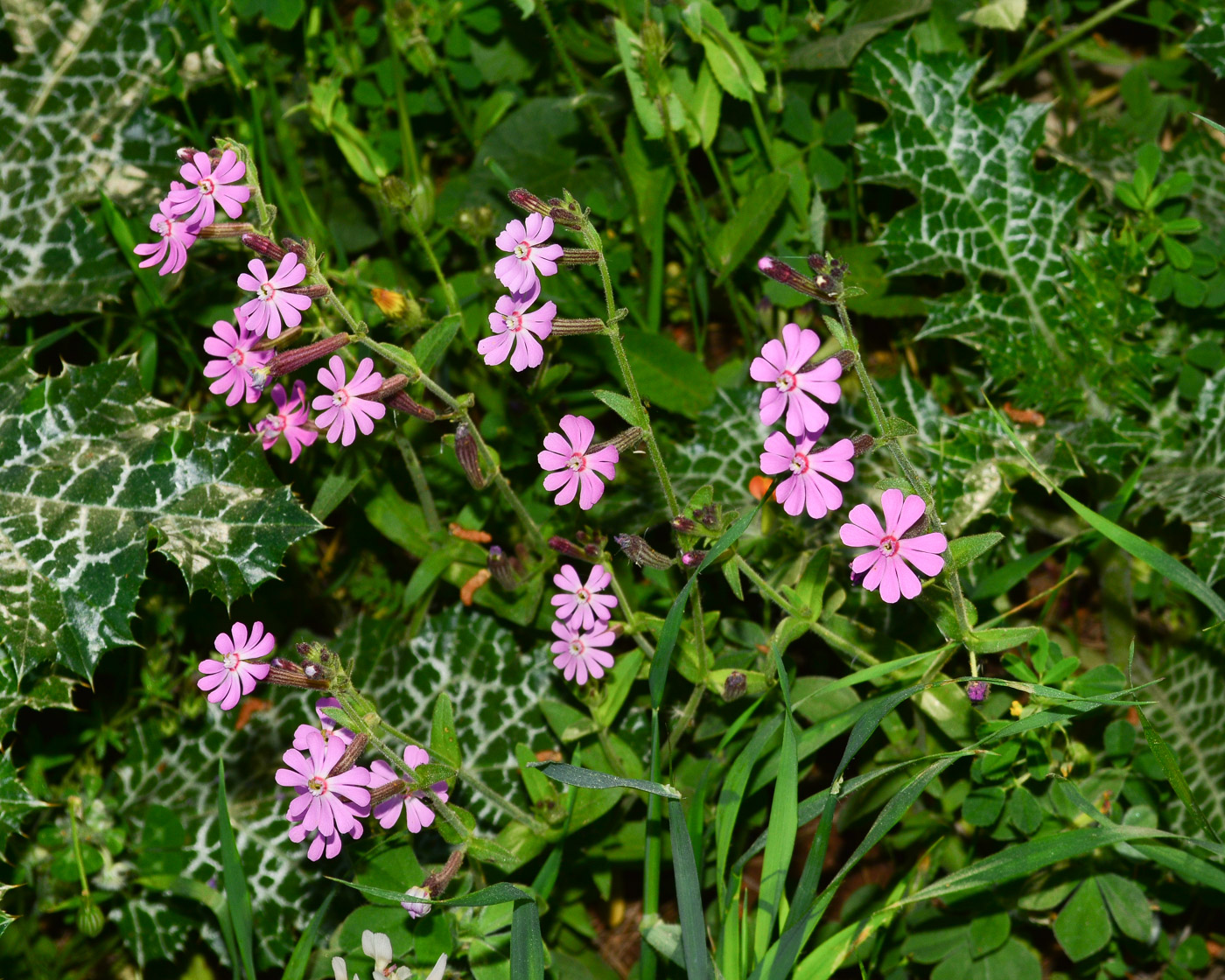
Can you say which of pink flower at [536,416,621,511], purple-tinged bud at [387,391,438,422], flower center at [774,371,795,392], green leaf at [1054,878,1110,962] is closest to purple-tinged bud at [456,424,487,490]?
purple-tinged bud at [387,391,438,422]

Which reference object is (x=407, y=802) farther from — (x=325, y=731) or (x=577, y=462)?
(x=577, y=462)

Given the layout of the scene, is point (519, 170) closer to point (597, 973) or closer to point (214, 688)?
point (214, 688)

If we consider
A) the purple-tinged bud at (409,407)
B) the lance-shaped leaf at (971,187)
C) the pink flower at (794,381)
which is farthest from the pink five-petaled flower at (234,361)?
the lance-shaped leaf at (971,187)

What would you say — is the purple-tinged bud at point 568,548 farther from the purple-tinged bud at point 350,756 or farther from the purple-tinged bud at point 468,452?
the purple-tinged bud at point 350,756

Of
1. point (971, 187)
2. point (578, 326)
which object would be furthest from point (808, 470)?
point (971, 187)

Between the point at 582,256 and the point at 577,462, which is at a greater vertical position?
the point at 582,256
